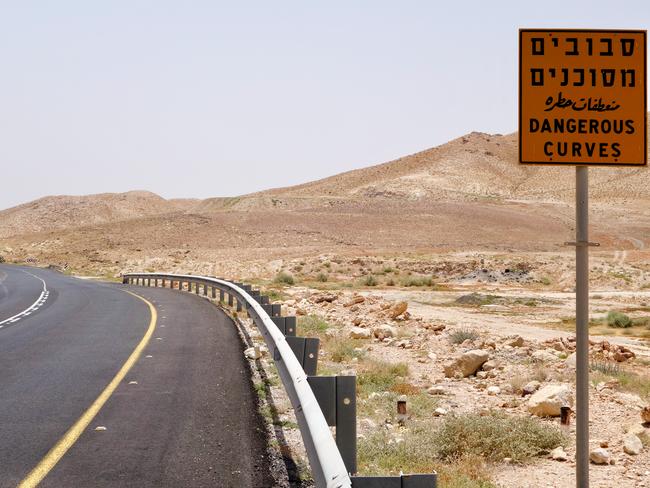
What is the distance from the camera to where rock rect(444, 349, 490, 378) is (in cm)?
1273

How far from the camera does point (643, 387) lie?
11.5m

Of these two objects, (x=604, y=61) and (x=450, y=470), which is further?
Answer: (x=450, y=470)

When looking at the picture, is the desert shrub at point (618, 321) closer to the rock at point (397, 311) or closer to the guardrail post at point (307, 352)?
the rock at point (397, 311)

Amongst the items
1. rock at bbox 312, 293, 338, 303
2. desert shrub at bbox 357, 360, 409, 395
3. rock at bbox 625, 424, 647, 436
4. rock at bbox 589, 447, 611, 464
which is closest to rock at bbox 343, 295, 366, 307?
rock at bbox 312, 293, 338, 303

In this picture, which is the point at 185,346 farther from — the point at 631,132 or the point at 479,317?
the point at 479,317

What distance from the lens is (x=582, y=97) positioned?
17.0 ft

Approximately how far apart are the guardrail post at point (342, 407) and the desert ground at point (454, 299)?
93 cm

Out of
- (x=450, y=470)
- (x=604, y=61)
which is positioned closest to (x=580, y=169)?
(x=604, y=61)

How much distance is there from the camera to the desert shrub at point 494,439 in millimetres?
7664

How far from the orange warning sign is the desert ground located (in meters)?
2.99

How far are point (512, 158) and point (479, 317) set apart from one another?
155m

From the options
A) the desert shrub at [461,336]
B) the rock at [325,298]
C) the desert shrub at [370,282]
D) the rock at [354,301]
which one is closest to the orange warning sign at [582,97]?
the desert shrub at [461,336]

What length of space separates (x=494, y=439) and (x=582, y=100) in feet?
12.9

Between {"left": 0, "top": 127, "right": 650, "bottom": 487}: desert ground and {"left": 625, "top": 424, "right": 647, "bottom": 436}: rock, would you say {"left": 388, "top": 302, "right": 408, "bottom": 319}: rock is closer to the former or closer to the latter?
{"left": 0, "top": 127, "right": 650, "bottom": 487}: desert ground
